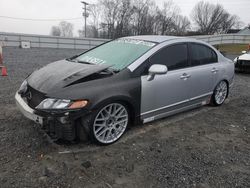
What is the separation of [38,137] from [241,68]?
29.4 ft

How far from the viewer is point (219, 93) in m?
5.35

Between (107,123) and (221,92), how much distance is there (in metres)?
3.21

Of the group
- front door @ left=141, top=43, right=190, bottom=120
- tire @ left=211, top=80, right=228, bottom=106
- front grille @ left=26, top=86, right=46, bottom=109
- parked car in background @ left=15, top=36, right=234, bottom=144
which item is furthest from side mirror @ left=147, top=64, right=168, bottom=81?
tire @ left=211, top=80, right=228, bottom=106

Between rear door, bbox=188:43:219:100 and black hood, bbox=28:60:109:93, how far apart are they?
1.82 meters

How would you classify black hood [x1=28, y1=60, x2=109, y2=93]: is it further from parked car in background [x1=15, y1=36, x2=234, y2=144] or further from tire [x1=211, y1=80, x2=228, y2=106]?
tire [x1=211, y1=80, x2=228, y2=106]

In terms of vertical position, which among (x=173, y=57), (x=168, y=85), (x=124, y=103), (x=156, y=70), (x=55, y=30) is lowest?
(x=124, y=103)

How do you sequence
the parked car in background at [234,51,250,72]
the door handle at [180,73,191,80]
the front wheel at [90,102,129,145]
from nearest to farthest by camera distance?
1. the front wheel at [90,102,129,145]
2. the door handle at [180,73,191,80]
3. the parked car in background at [234,51,250,72]

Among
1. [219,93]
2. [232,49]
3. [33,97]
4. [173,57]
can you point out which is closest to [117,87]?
[33,97]

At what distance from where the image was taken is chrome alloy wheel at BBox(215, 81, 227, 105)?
17.2ft

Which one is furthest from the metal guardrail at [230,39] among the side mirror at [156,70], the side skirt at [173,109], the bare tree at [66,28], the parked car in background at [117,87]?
the bare tree at [66,28]

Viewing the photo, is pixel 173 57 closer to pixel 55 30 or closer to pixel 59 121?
pixel 59 121

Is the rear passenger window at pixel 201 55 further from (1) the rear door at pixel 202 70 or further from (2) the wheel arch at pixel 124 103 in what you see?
(2) the wheel arch at pixel 124 103

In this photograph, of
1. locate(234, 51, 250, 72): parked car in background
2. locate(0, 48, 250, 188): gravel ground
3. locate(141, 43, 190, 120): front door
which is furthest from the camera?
locate(234, 51, 250, 72): parked car in background

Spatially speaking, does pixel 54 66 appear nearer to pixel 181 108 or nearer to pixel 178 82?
pixel 178 82
